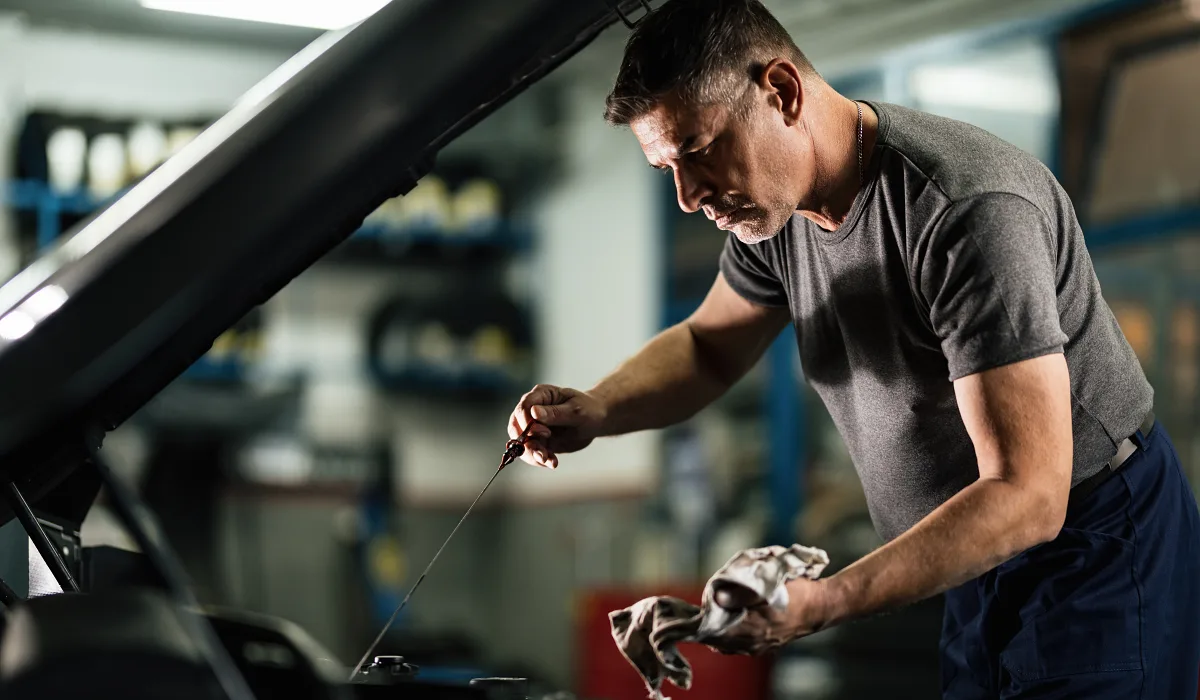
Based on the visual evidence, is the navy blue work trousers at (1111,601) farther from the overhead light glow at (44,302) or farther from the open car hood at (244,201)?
the overhead light glow at (44,302)

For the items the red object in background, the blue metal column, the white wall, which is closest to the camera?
the red object in background

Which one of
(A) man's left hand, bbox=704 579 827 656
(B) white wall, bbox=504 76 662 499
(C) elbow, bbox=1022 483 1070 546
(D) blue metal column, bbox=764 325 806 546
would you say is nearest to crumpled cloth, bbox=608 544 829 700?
(A) man's left hand, bbox=704 579 827 656

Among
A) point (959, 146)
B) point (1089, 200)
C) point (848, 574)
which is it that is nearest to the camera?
point (848, 574)

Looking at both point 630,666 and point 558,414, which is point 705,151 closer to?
point 558,414

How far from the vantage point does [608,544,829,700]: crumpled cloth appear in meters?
1.08

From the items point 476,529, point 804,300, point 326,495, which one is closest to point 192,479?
point 326,495

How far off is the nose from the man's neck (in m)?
0.16

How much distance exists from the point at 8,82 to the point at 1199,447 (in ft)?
16.8

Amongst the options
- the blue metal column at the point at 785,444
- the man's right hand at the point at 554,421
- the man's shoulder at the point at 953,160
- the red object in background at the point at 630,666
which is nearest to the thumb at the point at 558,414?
the man's right hand at the point at 554,421

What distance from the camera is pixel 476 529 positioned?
20.7 feet

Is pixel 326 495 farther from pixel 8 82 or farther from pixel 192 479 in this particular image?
pixel 8 82

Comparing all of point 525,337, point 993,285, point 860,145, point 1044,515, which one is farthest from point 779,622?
point 525,337

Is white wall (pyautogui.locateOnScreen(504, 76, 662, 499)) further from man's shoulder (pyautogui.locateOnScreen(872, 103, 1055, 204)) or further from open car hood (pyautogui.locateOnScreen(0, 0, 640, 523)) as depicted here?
open car hood (pyautogui.locateOnScreen(0, 0, 640, 523))

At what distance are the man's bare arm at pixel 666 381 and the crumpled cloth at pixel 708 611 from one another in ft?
1.34
